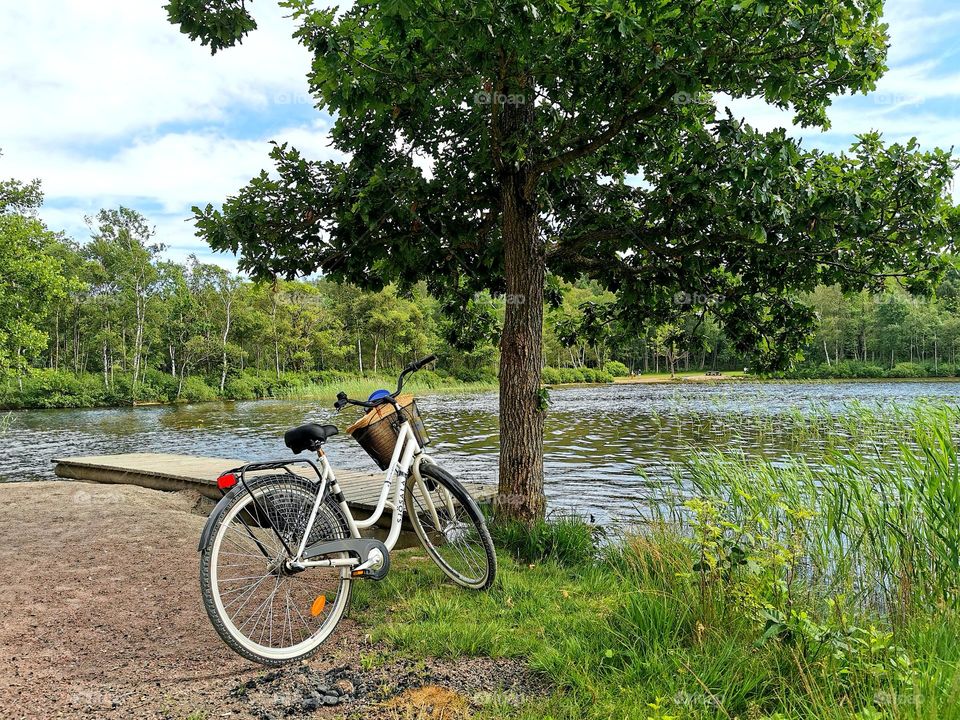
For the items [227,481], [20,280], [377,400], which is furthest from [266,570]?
[20,280]

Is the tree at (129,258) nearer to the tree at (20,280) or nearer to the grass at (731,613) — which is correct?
the tree at (20,280)

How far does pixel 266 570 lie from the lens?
3.03 metres

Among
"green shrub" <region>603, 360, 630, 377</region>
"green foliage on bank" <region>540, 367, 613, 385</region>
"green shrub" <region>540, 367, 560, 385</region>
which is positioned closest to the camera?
"green shrub" <region>540, 367, 560, 385</region>

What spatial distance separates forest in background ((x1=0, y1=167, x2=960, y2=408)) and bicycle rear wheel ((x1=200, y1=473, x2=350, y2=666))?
20.0 m

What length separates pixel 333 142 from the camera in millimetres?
5668

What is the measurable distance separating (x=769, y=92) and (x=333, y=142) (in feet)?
12.4

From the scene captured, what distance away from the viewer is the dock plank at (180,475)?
6.68 meters

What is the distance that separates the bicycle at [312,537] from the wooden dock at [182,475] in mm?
2234

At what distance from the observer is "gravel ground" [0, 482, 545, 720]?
246 centimetres

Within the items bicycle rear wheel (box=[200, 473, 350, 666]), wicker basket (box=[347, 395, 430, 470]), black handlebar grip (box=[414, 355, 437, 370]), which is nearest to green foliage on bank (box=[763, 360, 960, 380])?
black handlebar grip (box=[414, 355, 437, 370])

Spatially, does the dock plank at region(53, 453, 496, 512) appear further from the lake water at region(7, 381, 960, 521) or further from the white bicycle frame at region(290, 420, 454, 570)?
the lake water at region(7, 381, 960, 521)

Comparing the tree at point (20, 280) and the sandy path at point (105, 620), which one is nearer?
the sandy path at point (105, 620)

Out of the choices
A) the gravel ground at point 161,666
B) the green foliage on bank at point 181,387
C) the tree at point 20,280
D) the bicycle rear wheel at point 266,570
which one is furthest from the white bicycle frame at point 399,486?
the green foliage on bank at point 181,387

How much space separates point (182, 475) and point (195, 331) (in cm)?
4355
